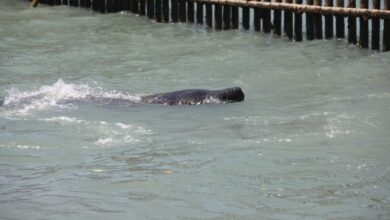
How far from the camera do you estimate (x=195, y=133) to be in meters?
10.4

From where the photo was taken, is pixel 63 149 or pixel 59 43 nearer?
pixel 63 149

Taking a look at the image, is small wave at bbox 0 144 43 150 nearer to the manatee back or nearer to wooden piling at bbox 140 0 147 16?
the manatee back

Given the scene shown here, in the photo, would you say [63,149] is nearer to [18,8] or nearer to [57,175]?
[57,175]

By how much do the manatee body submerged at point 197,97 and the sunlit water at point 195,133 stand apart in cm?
18

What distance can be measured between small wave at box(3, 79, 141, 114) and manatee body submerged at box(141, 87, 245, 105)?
1.24ft

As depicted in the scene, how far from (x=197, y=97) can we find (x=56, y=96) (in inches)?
88.9

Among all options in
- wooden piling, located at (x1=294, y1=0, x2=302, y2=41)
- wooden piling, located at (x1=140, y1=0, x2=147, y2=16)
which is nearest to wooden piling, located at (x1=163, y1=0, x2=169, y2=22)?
wooden piling, located at (x1=140, y1=0, x2=147, y2=16)

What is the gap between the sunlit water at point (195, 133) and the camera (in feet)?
24.8

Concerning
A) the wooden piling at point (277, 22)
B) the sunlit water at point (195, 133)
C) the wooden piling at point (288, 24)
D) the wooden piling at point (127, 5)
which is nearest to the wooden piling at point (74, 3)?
the wooden piling at point (127, 5)

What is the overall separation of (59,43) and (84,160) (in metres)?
10.6

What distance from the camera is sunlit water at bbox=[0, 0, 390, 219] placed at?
24.8 ft

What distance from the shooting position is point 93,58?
17.3 m

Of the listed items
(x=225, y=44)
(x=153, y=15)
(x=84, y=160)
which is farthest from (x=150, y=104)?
(x=153, y=15)

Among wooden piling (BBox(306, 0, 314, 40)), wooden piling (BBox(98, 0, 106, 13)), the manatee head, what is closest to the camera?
the manatee head
